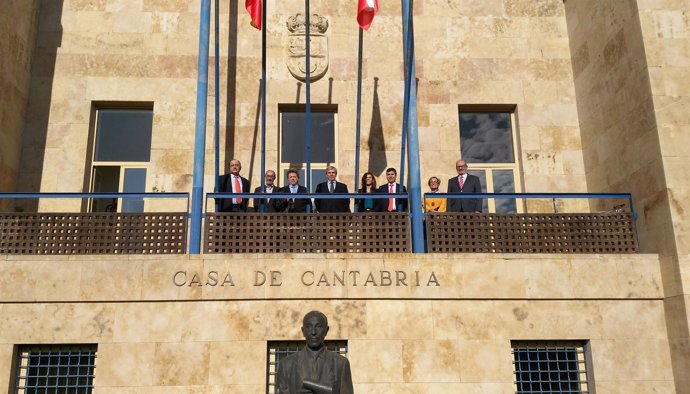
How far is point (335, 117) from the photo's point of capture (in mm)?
15148

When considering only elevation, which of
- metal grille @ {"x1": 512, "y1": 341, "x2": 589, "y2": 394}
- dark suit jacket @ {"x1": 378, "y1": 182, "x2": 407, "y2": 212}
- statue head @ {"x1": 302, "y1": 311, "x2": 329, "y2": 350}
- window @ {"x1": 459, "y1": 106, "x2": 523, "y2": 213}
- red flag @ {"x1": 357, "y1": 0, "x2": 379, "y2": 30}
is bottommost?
metal grille @ {"x1": 512, "y1": 341, "x2": 589, "y2": 394}

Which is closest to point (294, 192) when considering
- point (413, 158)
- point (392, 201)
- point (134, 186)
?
point (392, 201)

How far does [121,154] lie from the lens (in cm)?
1471

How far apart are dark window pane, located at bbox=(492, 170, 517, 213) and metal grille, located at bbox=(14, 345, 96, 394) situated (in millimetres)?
9307

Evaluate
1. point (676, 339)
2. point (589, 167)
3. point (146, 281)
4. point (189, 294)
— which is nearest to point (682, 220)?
point (676, 339)

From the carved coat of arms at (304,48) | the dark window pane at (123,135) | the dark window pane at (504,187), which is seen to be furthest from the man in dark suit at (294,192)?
the dark window pane at (504,187)

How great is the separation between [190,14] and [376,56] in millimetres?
4566

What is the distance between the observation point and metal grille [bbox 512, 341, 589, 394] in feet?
35.3

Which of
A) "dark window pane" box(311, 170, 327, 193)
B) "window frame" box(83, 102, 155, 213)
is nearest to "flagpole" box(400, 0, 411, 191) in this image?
"dark window pane" box(311, 170, 327, 193)

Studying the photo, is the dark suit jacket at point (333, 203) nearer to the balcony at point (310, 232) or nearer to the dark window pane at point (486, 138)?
the balcony at point (310, 232)

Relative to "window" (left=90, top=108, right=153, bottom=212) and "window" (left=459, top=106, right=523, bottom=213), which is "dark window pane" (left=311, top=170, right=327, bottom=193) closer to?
"window" (left=459, top=106, right=523, bottom=213)

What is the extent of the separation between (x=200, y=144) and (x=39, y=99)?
17.9 feet

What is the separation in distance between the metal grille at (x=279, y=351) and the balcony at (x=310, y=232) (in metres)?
1.57

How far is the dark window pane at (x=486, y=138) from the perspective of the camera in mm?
15219
